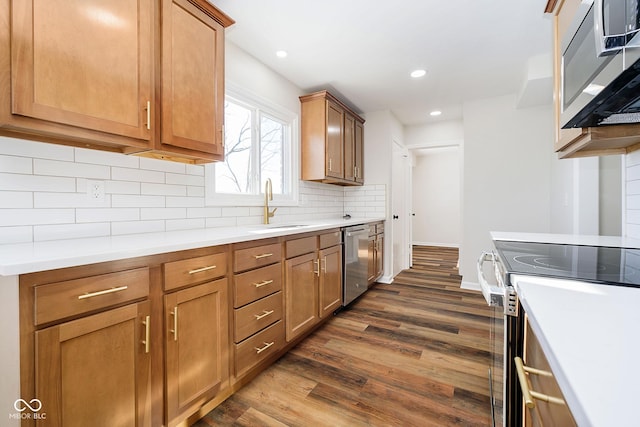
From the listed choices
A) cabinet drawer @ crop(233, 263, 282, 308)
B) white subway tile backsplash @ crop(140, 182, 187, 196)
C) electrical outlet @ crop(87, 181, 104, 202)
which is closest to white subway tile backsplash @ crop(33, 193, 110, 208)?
electrical outlet @ crop(87, 181, 104, 202)

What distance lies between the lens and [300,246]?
2156 millimetres

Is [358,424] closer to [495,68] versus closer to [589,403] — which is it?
[589,403]

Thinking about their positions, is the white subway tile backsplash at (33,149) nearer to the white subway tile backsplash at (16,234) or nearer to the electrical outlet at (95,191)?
the electrical outlet at (95,191)

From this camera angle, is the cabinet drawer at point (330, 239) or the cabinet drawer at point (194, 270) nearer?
the cabinet drawer at point (194, 270)

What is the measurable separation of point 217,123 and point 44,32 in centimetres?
83

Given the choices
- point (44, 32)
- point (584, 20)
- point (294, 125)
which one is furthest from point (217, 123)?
point (584, 20)

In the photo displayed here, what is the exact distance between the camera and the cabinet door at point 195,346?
125cm

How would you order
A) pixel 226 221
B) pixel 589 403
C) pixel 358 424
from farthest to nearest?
1. pixel 226 221
2. pixel 358 424
3. pixel 589 403

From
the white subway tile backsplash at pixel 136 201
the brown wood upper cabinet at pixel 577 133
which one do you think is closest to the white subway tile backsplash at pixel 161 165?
the white subway tile backsplash at pixel 136 201

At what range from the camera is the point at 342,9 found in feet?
6.25

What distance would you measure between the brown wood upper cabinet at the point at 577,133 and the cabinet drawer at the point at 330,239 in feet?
5.62

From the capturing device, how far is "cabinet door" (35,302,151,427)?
0.91 m

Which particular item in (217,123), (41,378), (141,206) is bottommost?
(41,378)

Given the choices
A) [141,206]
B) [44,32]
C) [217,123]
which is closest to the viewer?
[44,32]
